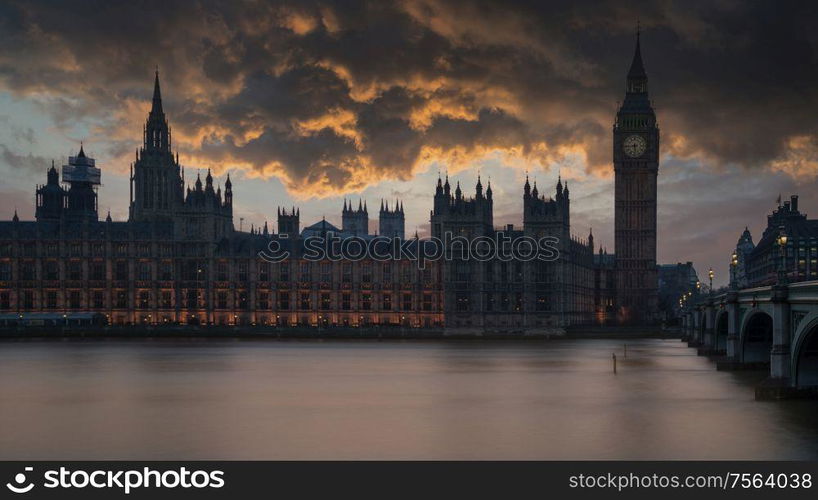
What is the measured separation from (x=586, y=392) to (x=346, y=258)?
106 metres

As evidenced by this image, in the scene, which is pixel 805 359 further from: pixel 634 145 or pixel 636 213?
pixel 634 145

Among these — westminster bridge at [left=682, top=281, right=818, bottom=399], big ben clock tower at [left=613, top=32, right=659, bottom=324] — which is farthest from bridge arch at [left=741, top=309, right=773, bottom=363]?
big ben clock tower at [left=613, top=32, right=659, bottom=324]

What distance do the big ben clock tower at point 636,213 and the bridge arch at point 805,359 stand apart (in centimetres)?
13200

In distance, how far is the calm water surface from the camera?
145ft

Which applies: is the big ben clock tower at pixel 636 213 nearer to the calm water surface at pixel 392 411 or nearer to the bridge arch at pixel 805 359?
the calm water surface at pixel 392 411

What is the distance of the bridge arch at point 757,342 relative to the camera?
80062mm

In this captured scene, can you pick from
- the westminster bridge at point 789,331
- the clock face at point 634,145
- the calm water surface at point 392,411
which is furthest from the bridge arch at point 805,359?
the clock face at point 634,145

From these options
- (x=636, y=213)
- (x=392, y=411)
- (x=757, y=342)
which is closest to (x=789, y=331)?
(x=392, y=411)

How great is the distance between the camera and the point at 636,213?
192000mm

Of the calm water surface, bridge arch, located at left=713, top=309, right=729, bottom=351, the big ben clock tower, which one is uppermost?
the big ben clock tower

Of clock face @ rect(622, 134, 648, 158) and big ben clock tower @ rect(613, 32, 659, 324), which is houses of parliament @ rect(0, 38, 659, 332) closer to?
big ben clock tower @ rect(613, 32, 659, 324)

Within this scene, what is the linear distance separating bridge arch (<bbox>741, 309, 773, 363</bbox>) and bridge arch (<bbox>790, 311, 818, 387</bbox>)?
2453 cm

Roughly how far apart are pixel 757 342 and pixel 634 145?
117504mm
